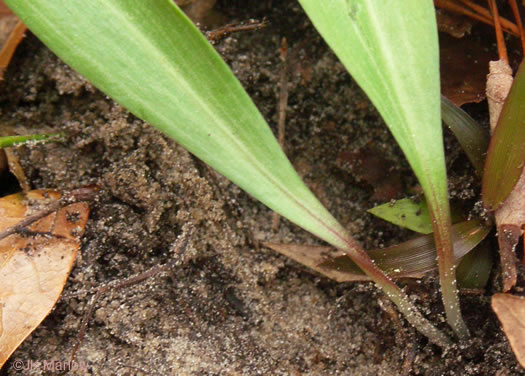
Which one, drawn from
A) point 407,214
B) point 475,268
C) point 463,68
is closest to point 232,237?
point 407,214

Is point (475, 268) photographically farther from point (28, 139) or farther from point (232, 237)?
point (28, 139)

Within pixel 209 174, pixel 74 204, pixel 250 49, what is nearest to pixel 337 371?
pixel 209 174

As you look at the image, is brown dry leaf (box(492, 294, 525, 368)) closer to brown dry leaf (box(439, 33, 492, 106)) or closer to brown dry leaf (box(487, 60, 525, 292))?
brown dry leaf (box(487, 60, 525, 292))

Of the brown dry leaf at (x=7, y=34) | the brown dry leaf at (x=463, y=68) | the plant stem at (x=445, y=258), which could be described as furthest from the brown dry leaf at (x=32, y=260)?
the brown dry leaf at (x=463, y=68)

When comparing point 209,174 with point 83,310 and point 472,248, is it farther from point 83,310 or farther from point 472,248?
point 472,248

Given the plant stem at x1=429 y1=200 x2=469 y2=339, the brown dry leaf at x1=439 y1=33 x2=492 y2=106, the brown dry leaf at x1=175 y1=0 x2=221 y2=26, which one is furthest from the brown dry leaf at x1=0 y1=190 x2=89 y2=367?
the brown dry leaf at x1=439 y1=33 x2=492 y2=106

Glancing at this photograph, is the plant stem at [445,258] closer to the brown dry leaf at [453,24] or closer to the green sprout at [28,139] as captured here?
the brown dry leaf at [453,24]
